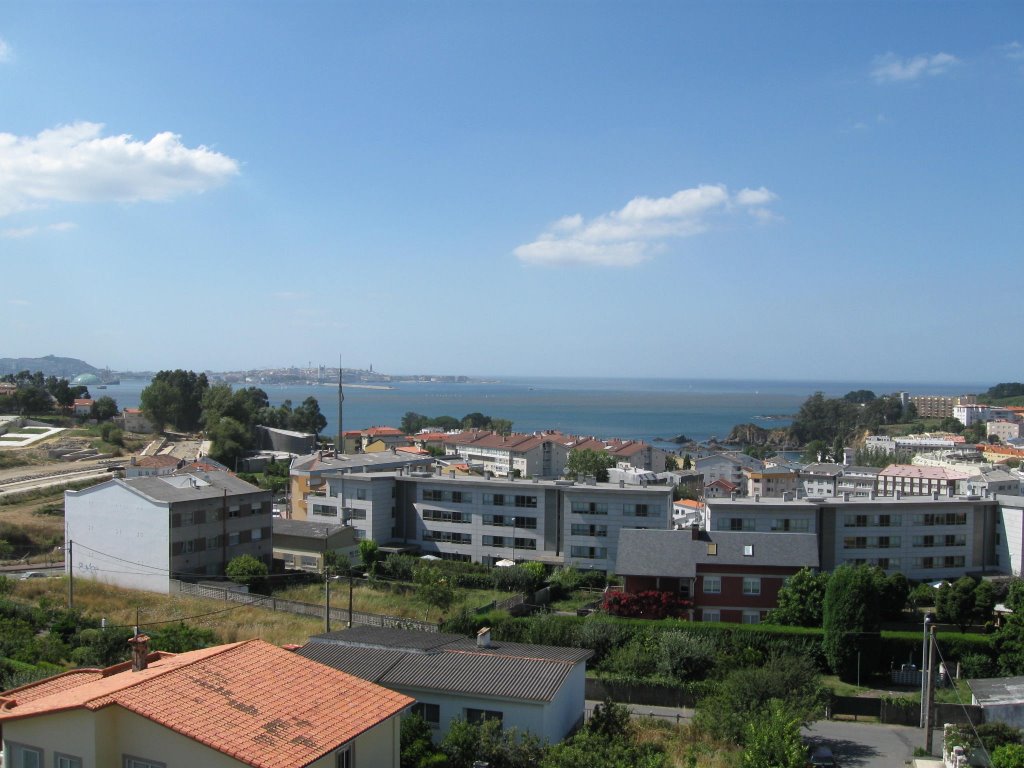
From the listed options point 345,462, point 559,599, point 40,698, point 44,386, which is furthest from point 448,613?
point 44,386

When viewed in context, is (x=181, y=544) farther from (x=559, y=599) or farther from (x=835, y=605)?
(x=835, y=605)

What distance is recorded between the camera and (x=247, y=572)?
31.5 metres

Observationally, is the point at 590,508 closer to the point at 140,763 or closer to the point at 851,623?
the point at 851,623

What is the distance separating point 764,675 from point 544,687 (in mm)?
6167

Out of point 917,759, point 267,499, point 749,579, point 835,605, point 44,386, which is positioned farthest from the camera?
point 44,386

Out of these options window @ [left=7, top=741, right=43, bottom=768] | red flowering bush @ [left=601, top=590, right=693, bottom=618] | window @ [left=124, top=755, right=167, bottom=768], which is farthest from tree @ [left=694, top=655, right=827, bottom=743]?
window @ [left=7, top=741, right=43, bottom=768]

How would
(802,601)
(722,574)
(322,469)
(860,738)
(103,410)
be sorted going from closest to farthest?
(860,738), (802,601), (722,574), (322,469), (103,410)

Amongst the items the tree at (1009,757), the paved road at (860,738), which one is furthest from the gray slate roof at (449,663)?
the tree at (1009,757)

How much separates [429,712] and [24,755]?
718 centimetres

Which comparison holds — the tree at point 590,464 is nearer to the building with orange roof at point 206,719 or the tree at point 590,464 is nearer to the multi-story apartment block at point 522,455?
the multi-story apartment block at point 522,455

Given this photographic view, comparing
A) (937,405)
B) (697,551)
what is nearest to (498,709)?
(697,551)

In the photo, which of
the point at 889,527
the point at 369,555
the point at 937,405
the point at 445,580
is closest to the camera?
the point at 445,580

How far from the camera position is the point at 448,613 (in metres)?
29.1

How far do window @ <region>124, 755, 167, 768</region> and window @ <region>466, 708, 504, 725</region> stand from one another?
6715 mm
